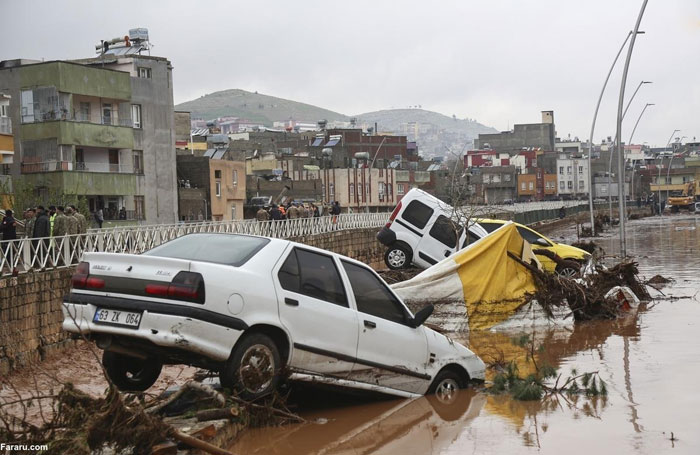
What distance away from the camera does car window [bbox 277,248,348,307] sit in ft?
30.1

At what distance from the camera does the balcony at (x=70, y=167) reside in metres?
50.2

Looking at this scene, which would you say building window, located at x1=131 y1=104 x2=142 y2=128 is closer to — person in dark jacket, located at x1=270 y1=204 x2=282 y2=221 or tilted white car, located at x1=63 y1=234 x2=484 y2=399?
person in dark jacket, located at x1=270 y1=204 x2=282 y2=221

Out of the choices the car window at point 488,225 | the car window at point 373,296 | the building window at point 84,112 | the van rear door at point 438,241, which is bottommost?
the van rear door at point 438,241

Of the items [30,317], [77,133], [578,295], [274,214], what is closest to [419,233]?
[578,295]

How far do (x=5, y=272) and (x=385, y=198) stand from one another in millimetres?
92458

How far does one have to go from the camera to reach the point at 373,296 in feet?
33.1

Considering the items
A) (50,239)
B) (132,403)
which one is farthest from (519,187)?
(132,403)

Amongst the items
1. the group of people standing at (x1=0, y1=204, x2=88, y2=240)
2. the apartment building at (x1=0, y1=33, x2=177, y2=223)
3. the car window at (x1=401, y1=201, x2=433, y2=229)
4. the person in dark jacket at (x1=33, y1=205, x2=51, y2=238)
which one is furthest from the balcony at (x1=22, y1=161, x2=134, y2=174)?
the person in dark jacket at (x1=33, y1=205, x2=51, y2=238)

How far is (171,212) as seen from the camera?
59.7m

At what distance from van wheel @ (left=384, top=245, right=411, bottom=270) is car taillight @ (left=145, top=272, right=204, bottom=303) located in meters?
19.9

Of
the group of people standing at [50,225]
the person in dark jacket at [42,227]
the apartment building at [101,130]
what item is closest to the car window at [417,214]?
the group of people standing at [50,225]

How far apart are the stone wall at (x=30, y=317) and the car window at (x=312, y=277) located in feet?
22.5

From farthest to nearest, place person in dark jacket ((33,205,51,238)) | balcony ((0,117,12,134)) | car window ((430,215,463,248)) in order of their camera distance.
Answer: balcony ((0,117,12,134)) < car window ((430,215,463,248)) < person in dark jacket ((33,205,51,238))

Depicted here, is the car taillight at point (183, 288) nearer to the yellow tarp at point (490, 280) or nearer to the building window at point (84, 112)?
the yellow tarp at point (490, 280)
